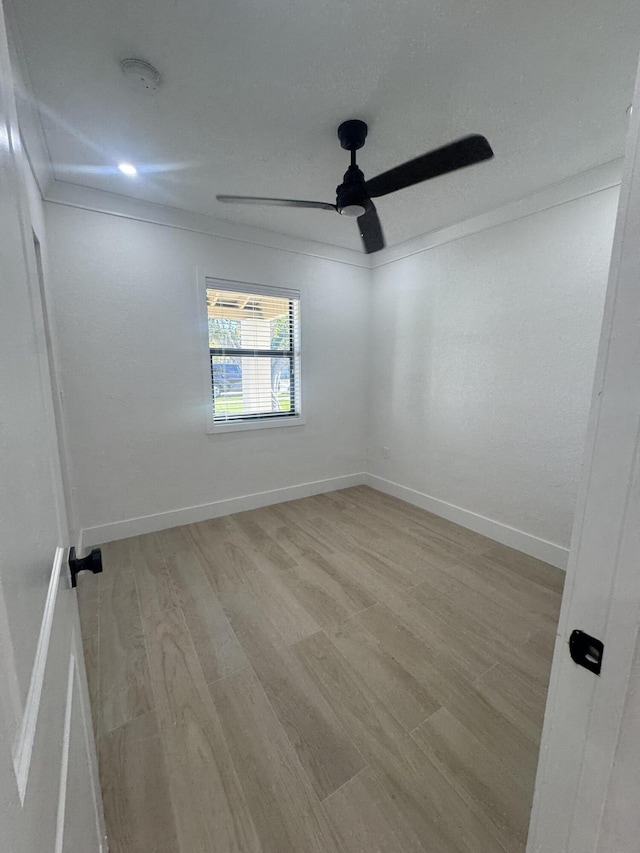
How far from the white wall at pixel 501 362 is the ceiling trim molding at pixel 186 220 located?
2.23 ft

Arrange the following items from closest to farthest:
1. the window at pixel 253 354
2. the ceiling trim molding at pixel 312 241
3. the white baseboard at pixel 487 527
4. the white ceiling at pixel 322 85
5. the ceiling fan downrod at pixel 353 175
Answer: the white ceiling at pixel 322 85
the ceiling fan downrod at pixel 353 175
the ceiling trim molding at pixel 312 241
the white baseboard at pixel 487 527
the window at pixel 253 354

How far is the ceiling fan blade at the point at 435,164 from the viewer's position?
1.48 m

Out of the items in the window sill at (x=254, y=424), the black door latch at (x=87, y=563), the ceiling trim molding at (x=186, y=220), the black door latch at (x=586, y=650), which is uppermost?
the ceiling trim molding at (x=186, y=220)

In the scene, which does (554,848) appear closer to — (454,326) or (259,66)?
(259,66)

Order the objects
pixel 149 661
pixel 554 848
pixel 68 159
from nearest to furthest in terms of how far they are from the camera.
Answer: pixel 554 848 < pixel 149 661 < pixel 68 159

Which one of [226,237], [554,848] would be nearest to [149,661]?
[554,848]

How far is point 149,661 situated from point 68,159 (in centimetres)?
286

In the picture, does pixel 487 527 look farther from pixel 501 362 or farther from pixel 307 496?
pixel 307 496

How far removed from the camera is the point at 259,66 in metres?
1.45

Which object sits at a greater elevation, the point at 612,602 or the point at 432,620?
the point at 612,602

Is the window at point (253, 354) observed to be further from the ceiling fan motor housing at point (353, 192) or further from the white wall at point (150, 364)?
the ceiling fan motor housing at point (353, 192)

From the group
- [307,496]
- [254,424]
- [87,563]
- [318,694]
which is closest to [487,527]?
[307,496]

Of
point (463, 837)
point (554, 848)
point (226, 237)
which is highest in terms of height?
point (226, 237)

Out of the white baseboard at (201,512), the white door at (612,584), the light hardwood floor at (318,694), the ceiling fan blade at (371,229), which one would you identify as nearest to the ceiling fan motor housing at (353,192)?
the ceiling fan blade at (371,229)
